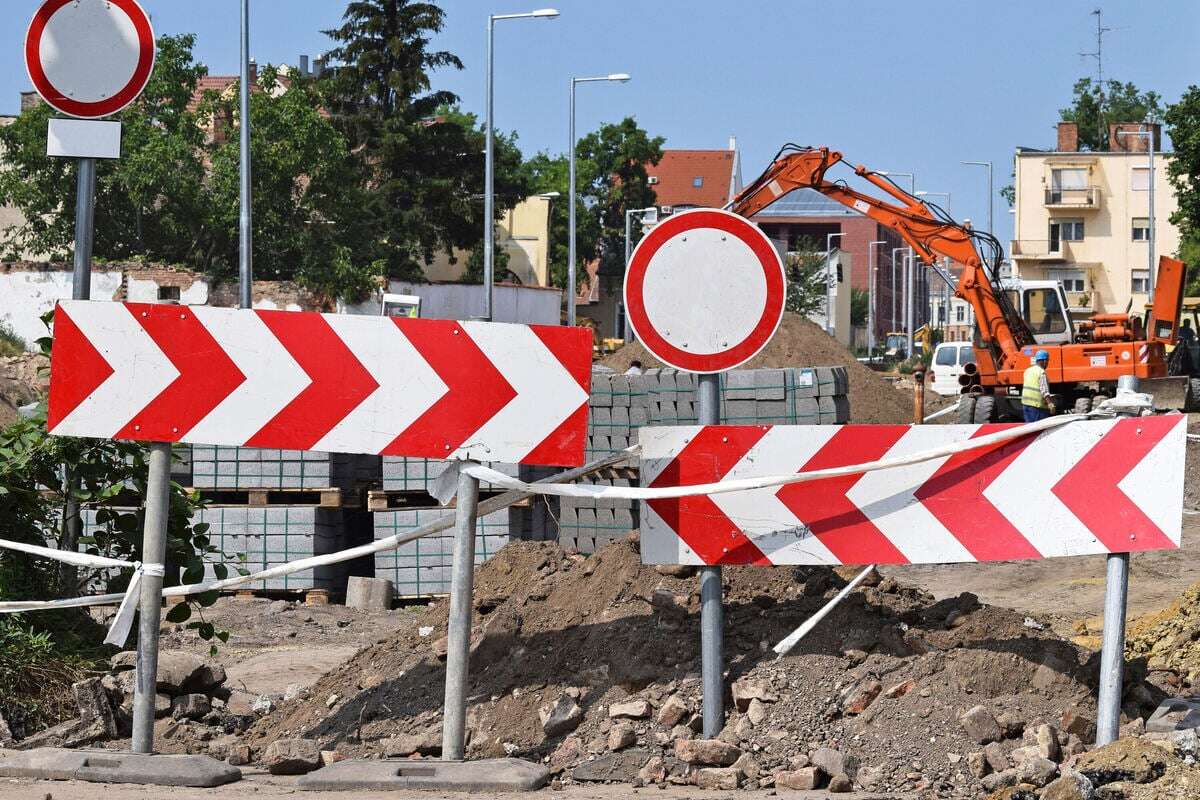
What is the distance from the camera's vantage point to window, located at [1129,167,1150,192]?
8302 centimetres

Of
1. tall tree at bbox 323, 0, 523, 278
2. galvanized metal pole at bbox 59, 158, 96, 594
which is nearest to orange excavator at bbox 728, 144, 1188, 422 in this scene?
galvanized metal pole at bbox 59, 158, 96, 594

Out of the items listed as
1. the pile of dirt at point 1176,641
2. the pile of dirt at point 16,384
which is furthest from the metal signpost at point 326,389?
the pile of dirt at point 16,384

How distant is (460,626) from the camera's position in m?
5.94

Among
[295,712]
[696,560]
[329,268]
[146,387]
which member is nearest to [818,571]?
[696,560]

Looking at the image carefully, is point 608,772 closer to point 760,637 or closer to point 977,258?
point 760,637

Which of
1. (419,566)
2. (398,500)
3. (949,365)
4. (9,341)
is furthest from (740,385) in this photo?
(949,365)

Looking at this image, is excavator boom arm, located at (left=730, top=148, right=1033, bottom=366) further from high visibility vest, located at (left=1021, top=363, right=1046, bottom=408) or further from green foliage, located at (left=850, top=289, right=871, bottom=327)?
green foliage, located at (left=850, top=289, right=871, bottom=327)

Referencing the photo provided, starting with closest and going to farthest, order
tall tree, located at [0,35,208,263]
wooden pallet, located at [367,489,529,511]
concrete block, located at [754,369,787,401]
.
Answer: concrete block, located at [754,369,787,401], wooden pallet, located at [367,489,529,511], tall tree, located at [0,35,208,263]

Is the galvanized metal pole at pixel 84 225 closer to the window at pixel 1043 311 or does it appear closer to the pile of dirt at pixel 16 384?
the pile of dirt at pixel 16 384

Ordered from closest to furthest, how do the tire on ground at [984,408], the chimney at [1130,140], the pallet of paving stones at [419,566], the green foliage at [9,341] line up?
the pallet of paving stones at [419,566] → the tire on ground at [984,408] → the green foliage at [9,341] → the chimney at [1130,140]

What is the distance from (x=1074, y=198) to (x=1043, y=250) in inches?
126

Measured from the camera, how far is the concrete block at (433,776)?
548 centimetres

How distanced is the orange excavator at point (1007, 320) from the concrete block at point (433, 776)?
21.4m

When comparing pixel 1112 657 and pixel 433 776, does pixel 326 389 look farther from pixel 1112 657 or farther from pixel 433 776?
pixel 1112 657
